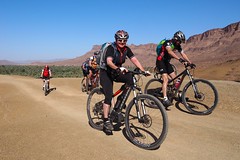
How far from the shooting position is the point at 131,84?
526cm

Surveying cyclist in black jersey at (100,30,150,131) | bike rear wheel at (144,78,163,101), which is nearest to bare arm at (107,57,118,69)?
cyclist in black jersey at (100,30,150,131)

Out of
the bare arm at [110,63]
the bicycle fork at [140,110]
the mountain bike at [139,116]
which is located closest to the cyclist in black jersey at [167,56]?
the mountain bike at [139,116]

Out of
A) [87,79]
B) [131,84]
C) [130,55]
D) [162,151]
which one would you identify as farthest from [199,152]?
[87,79]

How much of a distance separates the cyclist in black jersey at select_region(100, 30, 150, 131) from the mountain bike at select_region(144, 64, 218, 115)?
2575 millimetres

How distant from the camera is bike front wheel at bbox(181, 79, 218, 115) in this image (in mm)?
7184

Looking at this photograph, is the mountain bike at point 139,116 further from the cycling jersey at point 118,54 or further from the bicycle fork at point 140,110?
the cycling jersey at point 118,54

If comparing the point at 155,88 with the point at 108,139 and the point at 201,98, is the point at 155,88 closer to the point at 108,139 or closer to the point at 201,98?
the point at 201,98

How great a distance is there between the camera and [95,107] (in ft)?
21.7

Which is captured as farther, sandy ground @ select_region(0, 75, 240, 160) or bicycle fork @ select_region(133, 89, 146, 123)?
bicycle fork @ select_region(133, 89, 146, 123)

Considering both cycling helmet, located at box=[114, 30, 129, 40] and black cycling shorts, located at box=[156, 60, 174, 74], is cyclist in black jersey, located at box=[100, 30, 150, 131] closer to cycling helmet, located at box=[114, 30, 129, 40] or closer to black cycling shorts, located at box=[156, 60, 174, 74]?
cycling helmet, located at box=[114, 30, 129, 40]

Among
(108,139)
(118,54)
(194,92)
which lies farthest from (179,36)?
(108,139)

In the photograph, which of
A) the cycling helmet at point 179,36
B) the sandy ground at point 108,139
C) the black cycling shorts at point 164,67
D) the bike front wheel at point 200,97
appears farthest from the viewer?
the black cycling shorts at point 164,67

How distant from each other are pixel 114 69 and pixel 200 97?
131 inches

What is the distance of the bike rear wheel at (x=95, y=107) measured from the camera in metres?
6.23
